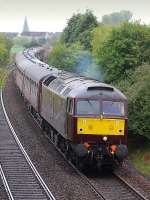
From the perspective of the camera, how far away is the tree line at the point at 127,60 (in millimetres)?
23875

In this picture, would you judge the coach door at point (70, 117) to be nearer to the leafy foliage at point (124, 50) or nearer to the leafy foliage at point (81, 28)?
the leafy foliage at point (124, 50)

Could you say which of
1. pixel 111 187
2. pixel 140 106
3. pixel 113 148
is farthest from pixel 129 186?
pixel 140 106

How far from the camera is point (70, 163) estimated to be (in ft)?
70.5

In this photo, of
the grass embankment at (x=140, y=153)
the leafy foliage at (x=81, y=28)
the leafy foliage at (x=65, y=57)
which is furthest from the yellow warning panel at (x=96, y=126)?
the leafy foliage at (x=81, y=28)

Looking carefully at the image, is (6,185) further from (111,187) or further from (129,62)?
(129,62)

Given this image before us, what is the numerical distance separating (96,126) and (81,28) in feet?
170

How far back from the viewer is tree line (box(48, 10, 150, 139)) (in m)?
23.9

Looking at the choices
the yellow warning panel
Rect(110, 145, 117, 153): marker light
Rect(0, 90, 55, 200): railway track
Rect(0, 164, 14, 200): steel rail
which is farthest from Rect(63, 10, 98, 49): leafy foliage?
Rect(0, 164, 14, 200): steel rail

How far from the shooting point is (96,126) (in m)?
19.5

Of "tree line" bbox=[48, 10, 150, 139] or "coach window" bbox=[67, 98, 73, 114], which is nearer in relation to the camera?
"coach window" bbox=[67, 98, 73, 114]

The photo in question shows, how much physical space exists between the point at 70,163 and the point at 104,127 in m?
2.82

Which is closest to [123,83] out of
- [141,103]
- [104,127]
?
[141,103]

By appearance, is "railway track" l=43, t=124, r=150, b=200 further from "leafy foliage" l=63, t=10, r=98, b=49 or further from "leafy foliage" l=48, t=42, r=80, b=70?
"leafy foliage" l=63, t=10, r=98, b=49

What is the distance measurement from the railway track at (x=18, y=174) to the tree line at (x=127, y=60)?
214 inches
